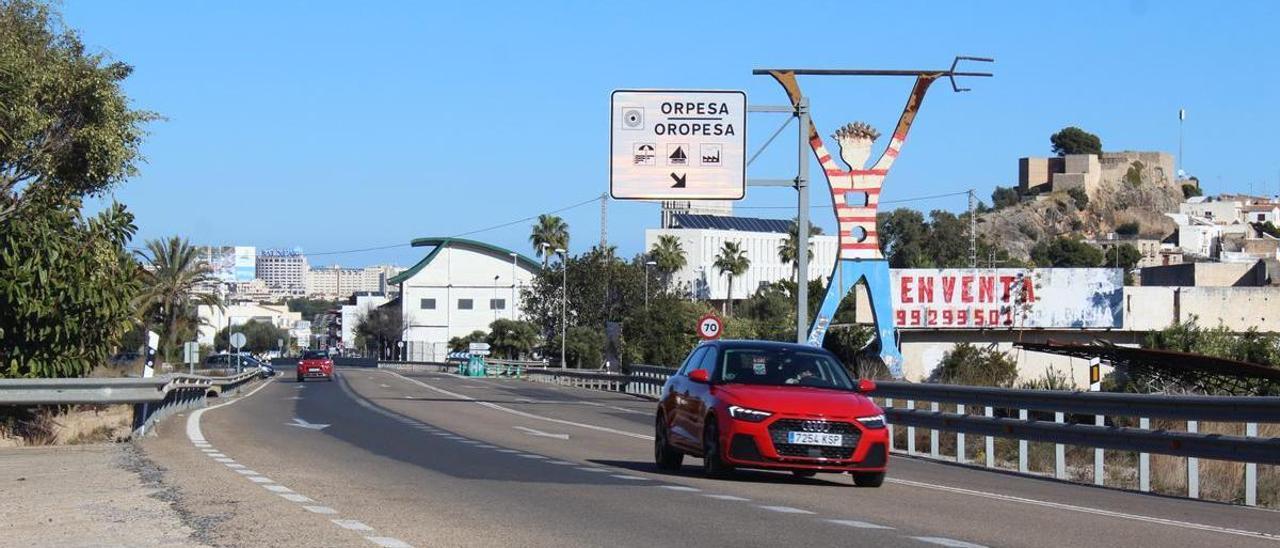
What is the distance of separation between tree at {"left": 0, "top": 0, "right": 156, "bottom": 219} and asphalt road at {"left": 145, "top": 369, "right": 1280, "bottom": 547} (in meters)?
7.58

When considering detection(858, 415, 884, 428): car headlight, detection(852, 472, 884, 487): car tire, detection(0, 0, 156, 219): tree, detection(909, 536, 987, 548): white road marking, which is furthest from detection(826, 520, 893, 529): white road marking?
detection(0, 0, 156, 219): tree

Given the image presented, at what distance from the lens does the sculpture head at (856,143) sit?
43531 millimetres

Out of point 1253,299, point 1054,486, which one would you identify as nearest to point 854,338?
point 1253,299

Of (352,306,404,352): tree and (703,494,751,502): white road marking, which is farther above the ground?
(352,306,404,352): tree

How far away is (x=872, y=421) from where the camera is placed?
50.4 feet

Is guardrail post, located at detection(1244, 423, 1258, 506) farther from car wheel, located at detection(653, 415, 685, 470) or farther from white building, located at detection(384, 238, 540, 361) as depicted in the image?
white building, located at detection(384, 238, 540, 361)

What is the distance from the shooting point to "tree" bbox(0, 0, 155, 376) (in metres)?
23.2

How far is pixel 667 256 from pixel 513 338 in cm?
1657

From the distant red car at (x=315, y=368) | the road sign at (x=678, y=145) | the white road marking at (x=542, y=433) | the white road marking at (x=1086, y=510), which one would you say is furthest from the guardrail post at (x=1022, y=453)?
the distant red car at (x=315, y=368)

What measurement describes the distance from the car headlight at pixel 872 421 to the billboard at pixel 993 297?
138ft

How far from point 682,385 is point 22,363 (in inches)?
446

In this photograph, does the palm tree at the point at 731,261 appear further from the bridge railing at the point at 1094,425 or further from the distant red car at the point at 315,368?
the bridge railing at the point at 1094,425

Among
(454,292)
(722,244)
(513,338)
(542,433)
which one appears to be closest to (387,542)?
(542,433)

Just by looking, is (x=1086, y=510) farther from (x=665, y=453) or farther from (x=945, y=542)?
(x=665, y=453)
